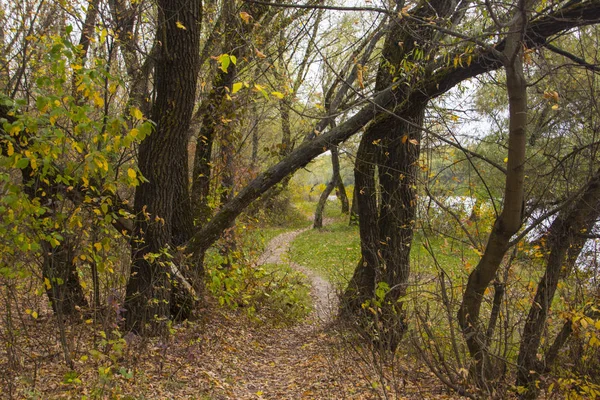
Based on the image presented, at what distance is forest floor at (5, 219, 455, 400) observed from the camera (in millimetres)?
4430

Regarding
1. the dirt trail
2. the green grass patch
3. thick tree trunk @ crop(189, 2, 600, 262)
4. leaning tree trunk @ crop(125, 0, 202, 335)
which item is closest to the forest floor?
the dirt trail

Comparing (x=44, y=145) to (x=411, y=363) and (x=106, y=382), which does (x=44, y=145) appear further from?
(x=411, y=363)

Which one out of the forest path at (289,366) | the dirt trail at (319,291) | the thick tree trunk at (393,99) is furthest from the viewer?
the dirt trail at (319,291)

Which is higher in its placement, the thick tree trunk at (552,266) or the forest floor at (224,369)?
the thick tree trunk at (552,266)

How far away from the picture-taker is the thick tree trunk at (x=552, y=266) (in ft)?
16.3

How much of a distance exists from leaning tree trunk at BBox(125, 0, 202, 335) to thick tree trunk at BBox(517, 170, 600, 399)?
4.22 metres

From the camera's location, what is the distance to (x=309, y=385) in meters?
5.71

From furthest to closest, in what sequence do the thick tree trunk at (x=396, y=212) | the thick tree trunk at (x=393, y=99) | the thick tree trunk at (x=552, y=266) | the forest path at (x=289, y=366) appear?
the thick tree trunk at (x=396, y=212), the forest path at (x=289, y=366), the thick tree trunk at (x=552, y=266), the thick tree trunk at (x=393, y=99)

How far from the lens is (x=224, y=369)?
19.6 feet

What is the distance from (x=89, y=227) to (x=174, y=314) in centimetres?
263

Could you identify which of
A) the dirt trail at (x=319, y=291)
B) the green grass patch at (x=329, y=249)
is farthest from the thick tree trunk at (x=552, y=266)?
the green grass patch at (x=329, y=249)

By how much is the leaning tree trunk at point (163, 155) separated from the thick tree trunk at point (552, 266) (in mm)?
4223

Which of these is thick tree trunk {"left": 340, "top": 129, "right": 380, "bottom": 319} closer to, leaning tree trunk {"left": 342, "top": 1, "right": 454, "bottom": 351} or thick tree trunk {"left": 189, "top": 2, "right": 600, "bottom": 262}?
leaning tree trunk {"left": 342, "top": 1, "right": 454, "bottom": 351}

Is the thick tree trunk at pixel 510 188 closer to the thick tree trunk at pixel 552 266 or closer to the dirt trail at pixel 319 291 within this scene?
the thick tree trunk at pixel 552 266
